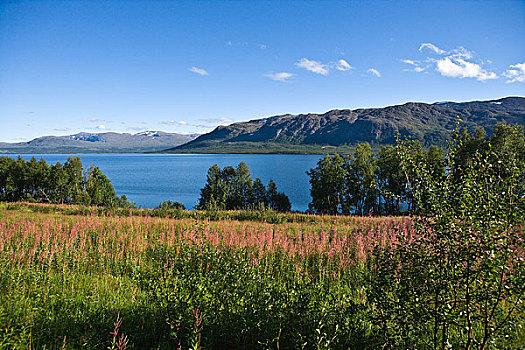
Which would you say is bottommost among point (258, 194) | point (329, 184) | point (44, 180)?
point (258, 194)

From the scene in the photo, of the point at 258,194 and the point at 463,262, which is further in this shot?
the point at 258,194

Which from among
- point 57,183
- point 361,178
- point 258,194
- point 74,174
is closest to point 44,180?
point 57,183

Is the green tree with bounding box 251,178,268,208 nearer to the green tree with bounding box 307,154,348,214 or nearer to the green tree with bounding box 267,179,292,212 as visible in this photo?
the green tree with bounding box 267,179,292,212

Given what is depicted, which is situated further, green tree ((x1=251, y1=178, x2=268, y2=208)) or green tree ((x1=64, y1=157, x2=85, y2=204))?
green tree ((x1=251, y1=178, x2=268, y2=208))

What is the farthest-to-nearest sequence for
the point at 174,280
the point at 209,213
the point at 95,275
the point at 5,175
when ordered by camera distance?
1. the point at 5,175
2. the point at 209,213
3. the point at 95,275
4. the point at 174,280

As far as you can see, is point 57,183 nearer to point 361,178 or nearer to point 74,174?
point 74,174

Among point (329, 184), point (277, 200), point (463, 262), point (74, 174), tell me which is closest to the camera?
point (463, 262)

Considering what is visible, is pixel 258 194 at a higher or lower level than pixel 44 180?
lower

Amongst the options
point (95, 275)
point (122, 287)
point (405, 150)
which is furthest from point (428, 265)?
point (95, 275)

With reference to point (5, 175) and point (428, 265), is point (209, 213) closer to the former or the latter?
point (428, 265)

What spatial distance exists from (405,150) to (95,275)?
7.39m

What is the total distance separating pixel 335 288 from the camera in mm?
6555

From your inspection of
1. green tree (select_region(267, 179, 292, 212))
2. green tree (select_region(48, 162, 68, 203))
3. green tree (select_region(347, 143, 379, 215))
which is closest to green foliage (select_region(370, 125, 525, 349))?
green tree (select_region(347, 143, 379, 215))

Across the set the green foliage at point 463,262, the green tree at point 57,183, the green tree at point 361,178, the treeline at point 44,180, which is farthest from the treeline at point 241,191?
the green foliage at point 463,262
